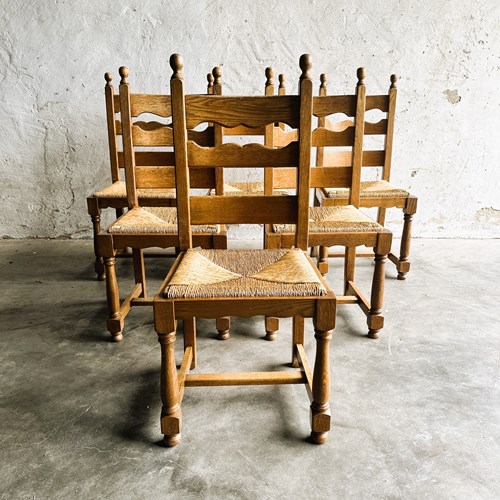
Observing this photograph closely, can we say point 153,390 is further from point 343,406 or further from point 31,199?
point 31,199

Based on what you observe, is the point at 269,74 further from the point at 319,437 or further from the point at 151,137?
the point at 319,437

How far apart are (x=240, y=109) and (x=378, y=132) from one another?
1509 millimetres

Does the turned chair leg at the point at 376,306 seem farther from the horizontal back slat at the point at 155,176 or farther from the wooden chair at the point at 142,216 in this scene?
the horizontal back slat at the point at 155,176

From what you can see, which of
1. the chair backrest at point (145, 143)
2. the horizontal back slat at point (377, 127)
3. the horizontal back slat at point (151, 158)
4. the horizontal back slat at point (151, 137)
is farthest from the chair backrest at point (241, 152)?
the horizontal back slat at point (377, 127)

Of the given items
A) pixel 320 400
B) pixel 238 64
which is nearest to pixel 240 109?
pixel 320 400

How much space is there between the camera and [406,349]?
2.03 metres

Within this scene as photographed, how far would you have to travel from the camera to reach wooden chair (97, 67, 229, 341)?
6.54 ft

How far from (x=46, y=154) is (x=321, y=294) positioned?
296cm

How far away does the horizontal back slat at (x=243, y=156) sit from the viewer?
1.52 m

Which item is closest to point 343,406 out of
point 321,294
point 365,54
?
point 321,294

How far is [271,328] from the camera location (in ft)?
6.90

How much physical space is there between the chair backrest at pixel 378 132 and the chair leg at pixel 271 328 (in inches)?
44.7

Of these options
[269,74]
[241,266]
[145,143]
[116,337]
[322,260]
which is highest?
[269,74]

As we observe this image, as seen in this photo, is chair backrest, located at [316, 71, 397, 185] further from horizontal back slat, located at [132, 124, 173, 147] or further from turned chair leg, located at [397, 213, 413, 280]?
horizontal back slat, located at [132, 124, 173, 147]
